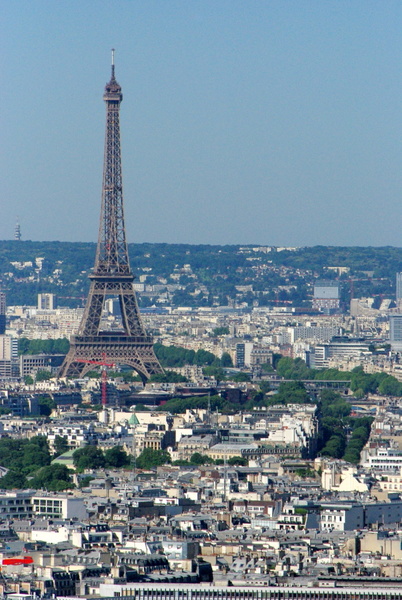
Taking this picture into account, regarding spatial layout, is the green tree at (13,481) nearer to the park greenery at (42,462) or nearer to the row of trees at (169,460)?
the park greenery at (42,462)

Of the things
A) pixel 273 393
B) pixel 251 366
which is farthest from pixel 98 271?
pixel 251 366

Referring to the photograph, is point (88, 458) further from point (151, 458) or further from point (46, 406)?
point (46, 406)

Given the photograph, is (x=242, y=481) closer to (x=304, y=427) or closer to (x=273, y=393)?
(x=304, y=427)

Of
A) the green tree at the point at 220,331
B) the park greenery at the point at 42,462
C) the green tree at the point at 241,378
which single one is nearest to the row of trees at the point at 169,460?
the park greenery at the point at 42,462

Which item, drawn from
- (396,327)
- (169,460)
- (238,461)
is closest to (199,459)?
(169,460)

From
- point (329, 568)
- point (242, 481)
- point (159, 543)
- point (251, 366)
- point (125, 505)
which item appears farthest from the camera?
point (251, 366)
